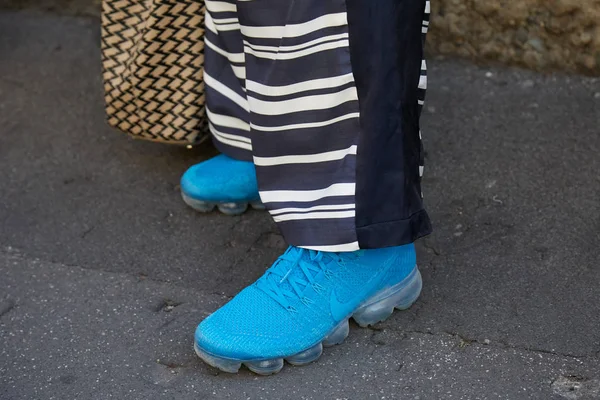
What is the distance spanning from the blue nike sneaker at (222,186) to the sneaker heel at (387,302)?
0.39 meters

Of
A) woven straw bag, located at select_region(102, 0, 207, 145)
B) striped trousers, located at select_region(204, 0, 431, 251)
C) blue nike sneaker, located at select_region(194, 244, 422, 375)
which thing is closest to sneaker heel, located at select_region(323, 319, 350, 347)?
blue nike sneaker, located at select_region(194, 244, 422, 375)

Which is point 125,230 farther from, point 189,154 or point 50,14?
point 50,14

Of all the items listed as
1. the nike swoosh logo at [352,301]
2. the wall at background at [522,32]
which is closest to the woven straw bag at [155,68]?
the nike swoosh logo at [352,301]

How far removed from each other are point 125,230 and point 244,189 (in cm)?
23

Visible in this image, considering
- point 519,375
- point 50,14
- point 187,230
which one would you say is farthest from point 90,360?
point 50,14

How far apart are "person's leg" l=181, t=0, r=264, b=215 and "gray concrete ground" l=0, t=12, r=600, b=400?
1.7 inches

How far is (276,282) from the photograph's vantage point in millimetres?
1320

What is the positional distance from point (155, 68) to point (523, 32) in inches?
33.2

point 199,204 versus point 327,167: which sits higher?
point 327,167

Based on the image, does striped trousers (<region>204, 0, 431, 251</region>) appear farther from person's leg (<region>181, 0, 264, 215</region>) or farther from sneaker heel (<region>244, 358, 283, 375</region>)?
person's leg (<region>181, 0, 264, 215</region>)

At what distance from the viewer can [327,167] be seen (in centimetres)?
124

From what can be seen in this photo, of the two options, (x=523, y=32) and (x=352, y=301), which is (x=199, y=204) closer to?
(x=352, y=301)

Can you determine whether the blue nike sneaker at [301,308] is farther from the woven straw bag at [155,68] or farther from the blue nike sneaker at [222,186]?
the woven straw bag at [155,68]

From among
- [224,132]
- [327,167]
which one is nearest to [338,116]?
[327,167]
